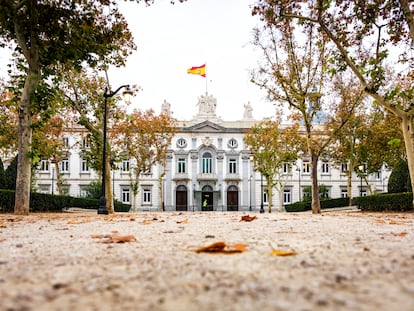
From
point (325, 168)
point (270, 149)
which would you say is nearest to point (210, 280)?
point (270, 149)

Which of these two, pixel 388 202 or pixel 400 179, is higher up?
pixel 400 179

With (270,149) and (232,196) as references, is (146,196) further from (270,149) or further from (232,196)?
(270,149)

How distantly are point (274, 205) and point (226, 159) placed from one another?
7.91 m

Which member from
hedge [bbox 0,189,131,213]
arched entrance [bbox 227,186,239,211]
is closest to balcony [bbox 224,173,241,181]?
arched entrance [bbox 227,186,239,211]

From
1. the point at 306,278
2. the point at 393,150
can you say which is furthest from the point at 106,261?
the point at 393,150

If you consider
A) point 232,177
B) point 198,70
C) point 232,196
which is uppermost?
point 198,70

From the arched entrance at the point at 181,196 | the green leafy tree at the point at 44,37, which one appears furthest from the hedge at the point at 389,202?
the arched entrance at the point at 181,196

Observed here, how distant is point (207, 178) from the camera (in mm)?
42031

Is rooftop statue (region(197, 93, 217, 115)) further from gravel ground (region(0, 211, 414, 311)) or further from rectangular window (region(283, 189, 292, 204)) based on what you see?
gravel ground (region(0, 211, 414, 311))

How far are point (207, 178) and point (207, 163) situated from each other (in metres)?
2.01

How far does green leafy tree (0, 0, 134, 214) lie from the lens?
9.48 m

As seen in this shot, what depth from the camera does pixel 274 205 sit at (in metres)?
42.0

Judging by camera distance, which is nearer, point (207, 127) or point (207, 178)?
point (207, 178)

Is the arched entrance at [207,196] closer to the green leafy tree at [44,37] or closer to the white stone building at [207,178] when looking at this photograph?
the white stone building at [207,178]
